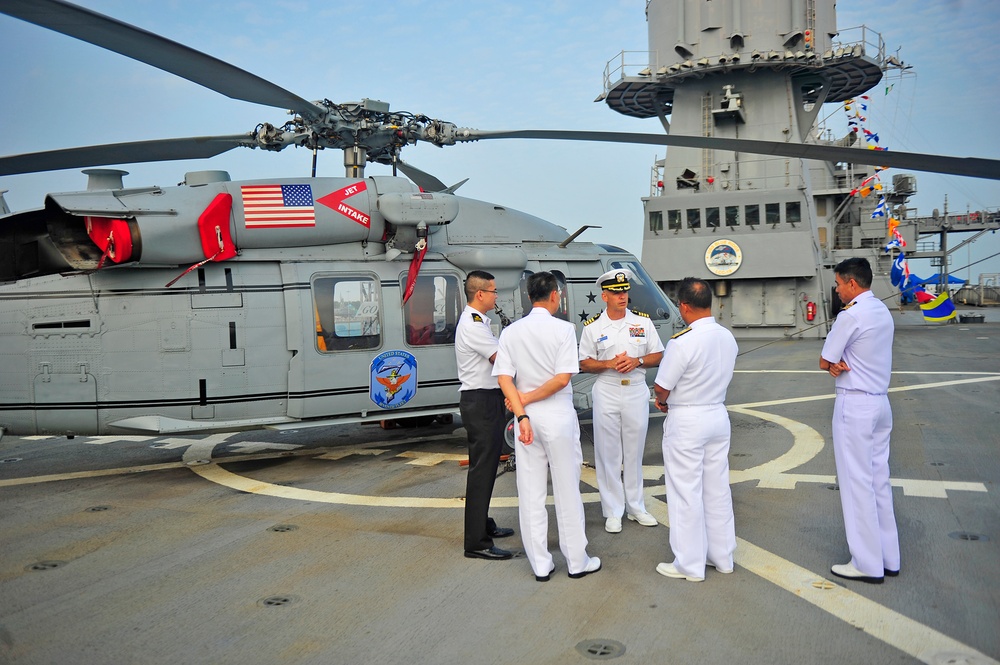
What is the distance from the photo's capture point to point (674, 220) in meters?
29.1

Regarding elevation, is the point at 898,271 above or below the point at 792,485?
above

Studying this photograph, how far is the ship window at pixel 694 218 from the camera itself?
1128 inches

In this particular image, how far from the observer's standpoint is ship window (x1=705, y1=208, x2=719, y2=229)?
2828cm

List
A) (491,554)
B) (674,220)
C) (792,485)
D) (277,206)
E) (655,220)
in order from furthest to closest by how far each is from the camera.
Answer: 1. (655,220)
2. (674,220)
3. (277,206)
4. (792,485)
5. (491,554)

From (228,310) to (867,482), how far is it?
607 centimetres

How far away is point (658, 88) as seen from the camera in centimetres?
3033

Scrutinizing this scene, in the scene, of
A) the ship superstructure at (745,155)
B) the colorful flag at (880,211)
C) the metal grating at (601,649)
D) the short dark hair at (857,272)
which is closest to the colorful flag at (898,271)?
the colorful flag at (880,211)

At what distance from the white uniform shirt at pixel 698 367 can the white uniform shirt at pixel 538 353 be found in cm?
61

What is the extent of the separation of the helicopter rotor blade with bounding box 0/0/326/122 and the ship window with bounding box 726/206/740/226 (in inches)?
948

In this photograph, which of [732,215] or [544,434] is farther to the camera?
[732,215]

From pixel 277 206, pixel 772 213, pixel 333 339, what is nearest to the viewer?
pixel 277 206

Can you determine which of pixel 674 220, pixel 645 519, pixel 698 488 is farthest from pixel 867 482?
pixel 674 220

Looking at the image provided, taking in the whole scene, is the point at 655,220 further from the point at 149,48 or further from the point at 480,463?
the point at 149,48

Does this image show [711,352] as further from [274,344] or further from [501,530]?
[274,344]
